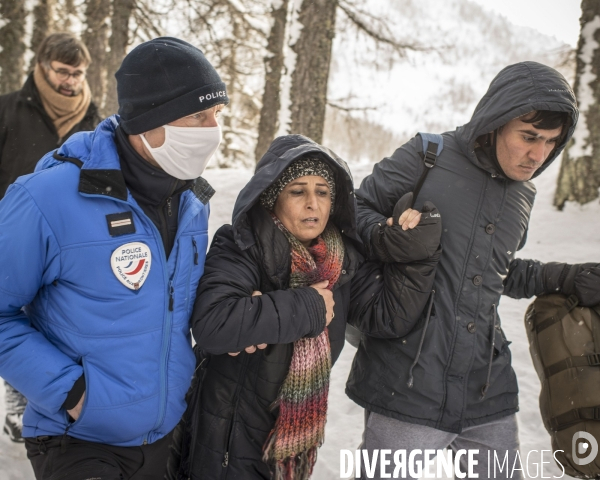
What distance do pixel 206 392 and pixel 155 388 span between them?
0.38m

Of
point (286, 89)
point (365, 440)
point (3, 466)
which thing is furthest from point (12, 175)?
point (286, 89)

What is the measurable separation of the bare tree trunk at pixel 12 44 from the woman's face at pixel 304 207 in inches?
273

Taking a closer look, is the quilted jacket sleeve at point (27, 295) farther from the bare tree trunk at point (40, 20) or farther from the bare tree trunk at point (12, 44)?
the bare tree trunk at point (40, 20)

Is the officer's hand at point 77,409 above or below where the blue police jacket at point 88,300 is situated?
below

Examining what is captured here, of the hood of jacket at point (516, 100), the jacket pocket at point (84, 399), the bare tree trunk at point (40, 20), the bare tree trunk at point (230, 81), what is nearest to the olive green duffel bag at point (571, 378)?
the hood of jacket at point (516, 100)

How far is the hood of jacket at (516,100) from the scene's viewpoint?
216 centimetres

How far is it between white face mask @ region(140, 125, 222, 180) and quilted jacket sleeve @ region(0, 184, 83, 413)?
1.54 feet

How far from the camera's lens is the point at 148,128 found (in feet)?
5.88

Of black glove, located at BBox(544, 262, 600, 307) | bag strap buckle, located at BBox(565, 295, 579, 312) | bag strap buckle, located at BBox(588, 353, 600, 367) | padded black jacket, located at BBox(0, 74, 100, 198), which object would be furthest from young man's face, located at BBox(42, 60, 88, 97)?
bag strap buckle, located at BBox(588, 353, 600, 367)

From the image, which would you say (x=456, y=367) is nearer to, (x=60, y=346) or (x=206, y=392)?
(x=206, y=392)

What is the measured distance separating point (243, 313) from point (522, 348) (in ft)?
12.8

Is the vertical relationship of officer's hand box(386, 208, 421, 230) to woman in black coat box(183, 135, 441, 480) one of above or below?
above

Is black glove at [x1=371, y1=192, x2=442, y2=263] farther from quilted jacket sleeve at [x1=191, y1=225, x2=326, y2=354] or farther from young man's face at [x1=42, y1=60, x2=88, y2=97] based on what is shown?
young man's face at [x1=42, y1=60, x2=88, y2=97]

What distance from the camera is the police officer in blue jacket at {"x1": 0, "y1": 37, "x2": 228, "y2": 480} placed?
5.31 ft
